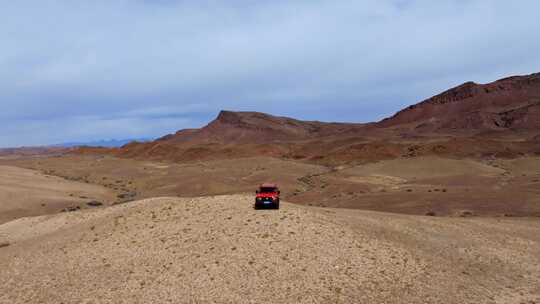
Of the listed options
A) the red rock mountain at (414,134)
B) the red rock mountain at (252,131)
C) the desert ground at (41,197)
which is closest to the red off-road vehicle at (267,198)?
the desert ground at (41,197)

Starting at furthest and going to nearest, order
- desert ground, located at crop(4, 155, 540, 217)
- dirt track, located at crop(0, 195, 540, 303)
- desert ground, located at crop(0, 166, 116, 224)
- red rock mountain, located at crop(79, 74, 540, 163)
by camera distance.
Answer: red rock mountain, located at crop(79, 74, 540, 163)
desert ground, located at crop(0, 166, 116, 224)
desert ground, located at crop(4, 155, 540, 217)
dirt track, located at crop(0, 195, 540, 303)

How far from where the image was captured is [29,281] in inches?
650

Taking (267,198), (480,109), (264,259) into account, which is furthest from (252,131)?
(264,259)

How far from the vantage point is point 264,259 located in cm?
1645

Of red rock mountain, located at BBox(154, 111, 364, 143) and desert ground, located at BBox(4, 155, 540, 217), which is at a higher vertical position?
red rock mountain, located at BBox(154, 111, 364, 143)

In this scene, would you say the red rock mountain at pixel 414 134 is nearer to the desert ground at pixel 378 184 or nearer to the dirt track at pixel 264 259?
the desert ground at pixel 378 184

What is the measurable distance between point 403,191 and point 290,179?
59.7 feet

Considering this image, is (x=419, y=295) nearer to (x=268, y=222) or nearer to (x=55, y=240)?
(x=268, y=222)

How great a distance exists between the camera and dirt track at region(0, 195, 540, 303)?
14461 mm

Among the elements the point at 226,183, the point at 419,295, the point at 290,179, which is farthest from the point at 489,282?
the point at 290,179

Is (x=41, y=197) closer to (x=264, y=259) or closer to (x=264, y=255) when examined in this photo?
(x=264, y=255)

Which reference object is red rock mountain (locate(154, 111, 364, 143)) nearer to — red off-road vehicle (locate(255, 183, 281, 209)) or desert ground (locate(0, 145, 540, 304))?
desert ground (locate(0, 145, 540, 304))

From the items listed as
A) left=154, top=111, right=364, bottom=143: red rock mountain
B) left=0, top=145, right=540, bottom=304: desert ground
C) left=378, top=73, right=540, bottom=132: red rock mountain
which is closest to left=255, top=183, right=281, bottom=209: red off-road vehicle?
left=0, top=145, right=540, bottom=304: desert ground

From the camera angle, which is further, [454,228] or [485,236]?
[454,228]
